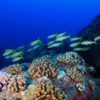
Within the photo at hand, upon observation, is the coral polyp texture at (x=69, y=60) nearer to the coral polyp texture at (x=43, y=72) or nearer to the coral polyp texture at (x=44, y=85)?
the coral polyp texture at (x=44, y=85)

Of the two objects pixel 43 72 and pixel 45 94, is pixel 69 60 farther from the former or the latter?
pixel 45 94

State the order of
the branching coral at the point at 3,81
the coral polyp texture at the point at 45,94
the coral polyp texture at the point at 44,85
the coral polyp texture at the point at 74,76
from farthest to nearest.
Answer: the coral polyp texture at the point at 74,76 → the branching coral at the point at 3,81 → the coral polyp texture at the point at 44,85 → the coral polyp texture at the point at 45,94

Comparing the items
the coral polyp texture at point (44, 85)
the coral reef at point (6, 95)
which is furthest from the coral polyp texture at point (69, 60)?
the coral reef at point (6, 95)

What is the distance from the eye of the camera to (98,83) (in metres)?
7.55

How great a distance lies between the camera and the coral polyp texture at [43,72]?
16.8 ft

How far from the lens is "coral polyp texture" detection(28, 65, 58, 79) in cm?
512

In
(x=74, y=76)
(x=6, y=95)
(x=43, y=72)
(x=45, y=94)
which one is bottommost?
(x=45, y=94)

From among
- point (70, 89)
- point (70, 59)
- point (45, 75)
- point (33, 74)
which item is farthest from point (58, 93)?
point (70, 59)

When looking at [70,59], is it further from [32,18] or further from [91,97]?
[32,18]

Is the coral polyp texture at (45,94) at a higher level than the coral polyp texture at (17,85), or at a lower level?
lower

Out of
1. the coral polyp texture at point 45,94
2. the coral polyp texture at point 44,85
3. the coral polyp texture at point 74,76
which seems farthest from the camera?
the coral polyp texture at point 74,76

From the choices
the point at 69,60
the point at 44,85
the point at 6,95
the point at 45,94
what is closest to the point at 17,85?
the point at 6,95

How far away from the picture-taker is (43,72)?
16.7ft

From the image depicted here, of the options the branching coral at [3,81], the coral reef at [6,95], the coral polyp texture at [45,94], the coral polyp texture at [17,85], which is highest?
the branching coral at [3,81]
